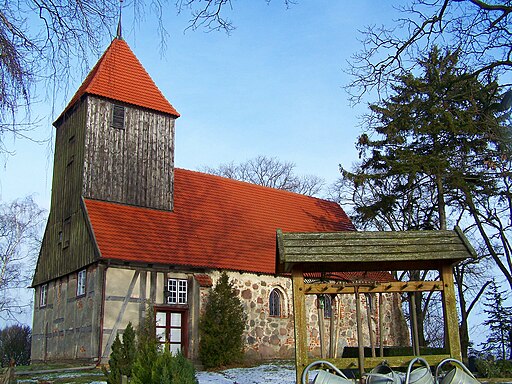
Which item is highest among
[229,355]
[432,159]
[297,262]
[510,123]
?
[432,159]

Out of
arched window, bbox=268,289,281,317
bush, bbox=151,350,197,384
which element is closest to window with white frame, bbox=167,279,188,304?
arched window, bbox=268,289,281,317

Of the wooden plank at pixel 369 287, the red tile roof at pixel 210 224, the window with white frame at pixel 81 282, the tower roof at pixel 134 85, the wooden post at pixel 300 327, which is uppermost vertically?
the tower roof at pixel 134 85

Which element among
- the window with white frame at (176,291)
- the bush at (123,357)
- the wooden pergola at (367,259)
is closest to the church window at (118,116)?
the window with white frame at (176,291)

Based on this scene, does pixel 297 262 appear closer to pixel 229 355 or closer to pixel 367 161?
pixel 229 355

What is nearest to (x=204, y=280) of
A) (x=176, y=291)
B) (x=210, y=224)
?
(x=176, y=291)

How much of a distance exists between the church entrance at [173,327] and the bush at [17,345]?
11.2 m

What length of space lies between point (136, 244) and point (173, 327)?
2.94 metres

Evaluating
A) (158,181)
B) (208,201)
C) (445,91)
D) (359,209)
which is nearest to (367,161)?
Result: (359,209)

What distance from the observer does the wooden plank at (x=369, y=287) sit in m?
8.12

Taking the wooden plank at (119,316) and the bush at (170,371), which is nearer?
the bush at (170,371)

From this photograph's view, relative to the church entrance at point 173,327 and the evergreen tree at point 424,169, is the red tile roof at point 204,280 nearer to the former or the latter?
the church entrance at point 173,327

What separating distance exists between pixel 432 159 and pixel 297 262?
13.2 m

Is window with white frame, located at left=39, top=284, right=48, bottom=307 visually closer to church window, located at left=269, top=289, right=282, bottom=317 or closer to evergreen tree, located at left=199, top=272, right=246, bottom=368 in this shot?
evergreen tree, located at left=199, top=272, right=246, bottom=368

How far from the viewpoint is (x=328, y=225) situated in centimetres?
2575
